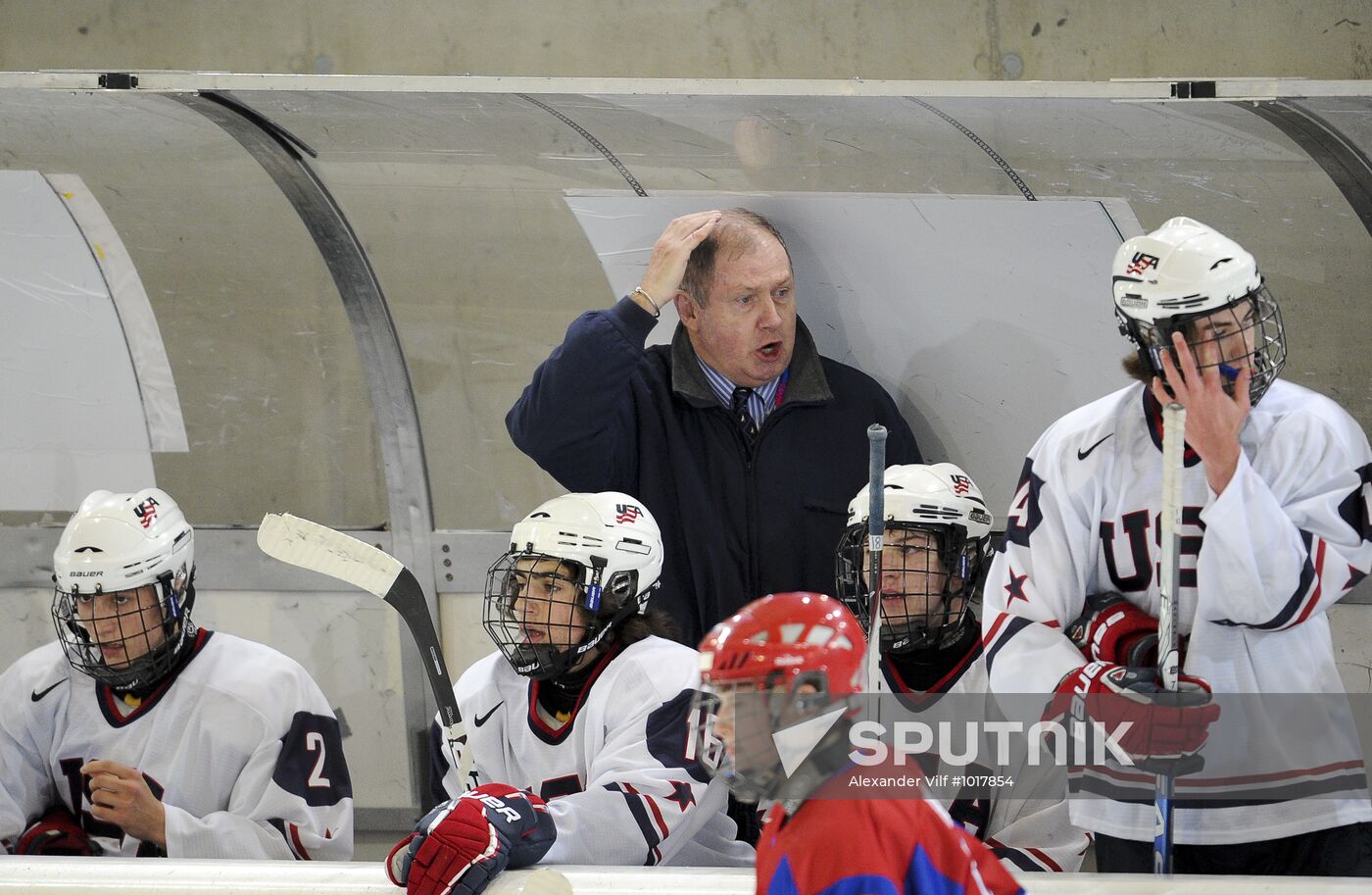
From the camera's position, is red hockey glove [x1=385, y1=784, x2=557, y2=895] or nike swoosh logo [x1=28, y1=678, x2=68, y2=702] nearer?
red hockey glove [x1=385, y1=784, x2=557, y2=895]

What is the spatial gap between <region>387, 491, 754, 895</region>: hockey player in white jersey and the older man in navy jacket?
0.99 ft

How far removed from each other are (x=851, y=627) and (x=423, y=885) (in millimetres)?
736

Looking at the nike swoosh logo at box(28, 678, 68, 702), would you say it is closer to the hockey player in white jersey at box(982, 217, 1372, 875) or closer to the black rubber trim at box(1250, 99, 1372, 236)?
the hockey player in white jersey at box(982, 217, 1372, 875)

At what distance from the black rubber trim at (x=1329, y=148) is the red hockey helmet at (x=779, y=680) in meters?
1.78

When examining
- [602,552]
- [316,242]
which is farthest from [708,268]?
[316,242]

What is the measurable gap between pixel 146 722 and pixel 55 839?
240mm

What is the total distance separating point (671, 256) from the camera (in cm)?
274

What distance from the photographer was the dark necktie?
9.18 ft

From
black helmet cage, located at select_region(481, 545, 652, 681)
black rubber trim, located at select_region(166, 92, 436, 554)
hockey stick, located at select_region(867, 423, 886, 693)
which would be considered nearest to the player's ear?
black helmet cage, located at select_region(481, 545, 652, 681)

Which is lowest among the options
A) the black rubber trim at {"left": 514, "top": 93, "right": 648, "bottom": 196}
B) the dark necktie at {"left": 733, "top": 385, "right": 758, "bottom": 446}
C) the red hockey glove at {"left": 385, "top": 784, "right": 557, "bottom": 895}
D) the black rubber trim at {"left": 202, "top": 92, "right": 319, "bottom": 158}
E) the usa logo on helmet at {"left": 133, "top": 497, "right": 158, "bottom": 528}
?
the red hockey glove at {"left": 385, "top": 784, "right": 557, "bottom": 895}

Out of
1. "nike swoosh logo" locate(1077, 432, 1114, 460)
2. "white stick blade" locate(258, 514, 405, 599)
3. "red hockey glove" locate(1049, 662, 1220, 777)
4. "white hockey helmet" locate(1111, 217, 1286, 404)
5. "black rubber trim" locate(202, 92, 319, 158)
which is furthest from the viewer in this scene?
"black rubber trim" locate(202, 92, 319, 158)

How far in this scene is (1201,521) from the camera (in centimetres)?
188

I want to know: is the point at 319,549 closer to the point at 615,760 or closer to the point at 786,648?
the point at 615,760

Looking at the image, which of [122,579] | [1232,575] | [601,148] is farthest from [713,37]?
[1232,575]
